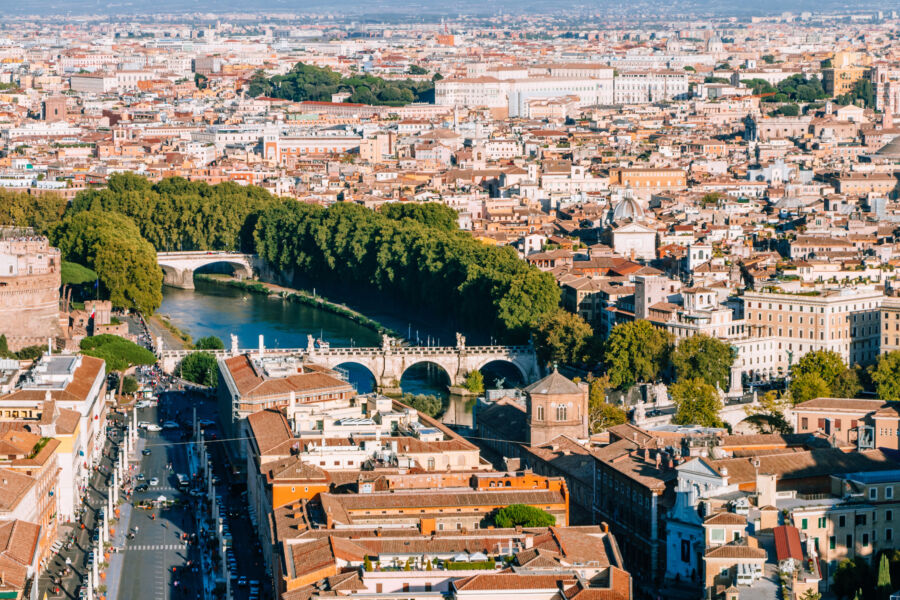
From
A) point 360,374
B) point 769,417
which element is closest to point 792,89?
point 360,374

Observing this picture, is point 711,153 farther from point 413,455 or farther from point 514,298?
point 413,455

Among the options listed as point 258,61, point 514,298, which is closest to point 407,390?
point 514,298

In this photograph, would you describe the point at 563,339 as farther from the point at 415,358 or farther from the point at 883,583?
the point at 883,583

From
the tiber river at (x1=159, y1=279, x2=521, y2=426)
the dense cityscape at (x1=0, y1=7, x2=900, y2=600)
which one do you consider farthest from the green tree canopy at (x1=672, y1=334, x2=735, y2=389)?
the tiber river at (x1=159, y1=279, x2=521, y2=426)

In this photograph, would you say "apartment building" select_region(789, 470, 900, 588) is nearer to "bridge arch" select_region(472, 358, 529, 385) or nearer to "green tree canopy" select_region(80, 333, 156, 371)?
"bridge arch" select_region(472, 358, 529, 385)

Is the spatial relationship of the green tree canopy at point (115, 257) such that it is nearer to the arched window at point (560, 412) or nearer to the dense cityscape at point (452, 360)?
the dense cityscape at point (452, 360)
